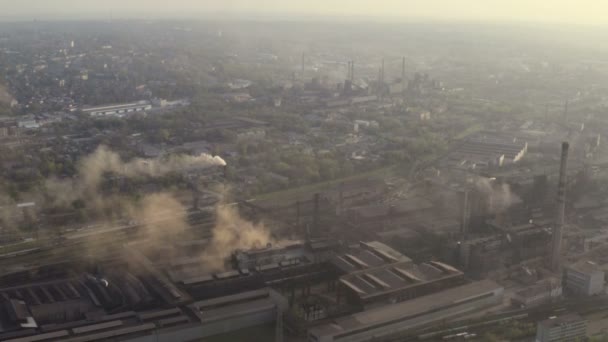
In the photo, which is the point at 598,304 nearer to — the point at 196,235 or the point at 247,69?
the point at 196,235

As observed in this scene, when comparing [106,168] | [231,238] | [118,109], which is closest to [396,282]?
[231,238]

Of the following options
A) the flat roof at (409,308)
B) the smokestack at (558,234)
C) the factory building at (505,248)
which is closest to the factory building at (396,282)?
the flat roof at (409,308)

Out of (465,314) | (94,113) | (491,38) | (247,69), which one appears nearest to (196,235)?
(465,314)

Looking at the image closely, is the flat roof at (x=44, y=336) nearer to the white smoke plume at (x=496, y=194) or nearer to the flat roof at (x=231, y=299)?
the flat roof at (x=231, y=299)

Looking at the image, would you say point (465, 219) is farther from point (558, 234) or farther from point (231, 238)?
point (231, 238)

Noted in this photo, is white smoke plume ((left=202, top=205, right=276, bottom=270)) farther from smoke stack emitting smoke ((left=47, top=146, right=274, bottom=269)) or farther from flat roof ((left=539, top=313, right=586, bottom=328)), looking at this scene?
flat roof ((left=539, top=313, right=586, bottom=328))

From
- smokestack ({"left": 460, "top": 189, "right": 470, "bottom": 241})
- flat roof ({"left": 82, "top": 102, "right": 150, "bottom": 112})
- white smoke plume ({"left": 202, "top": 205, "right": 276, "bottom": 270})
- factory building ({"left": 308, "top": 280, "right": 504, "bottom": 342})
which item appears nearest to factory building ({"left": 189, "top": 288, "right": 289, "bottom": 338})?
factory building ({"left": 308, "top": 280, "right": 504, "bottom": 342})

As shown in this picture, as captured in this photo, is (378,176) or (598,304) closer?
(598,304)
